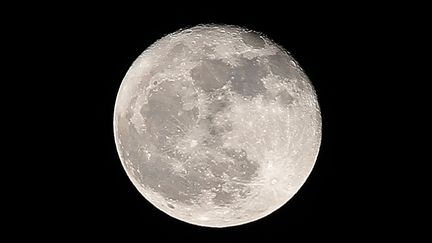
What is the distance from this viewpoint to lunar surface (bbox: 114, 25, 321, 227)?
481 centimetres

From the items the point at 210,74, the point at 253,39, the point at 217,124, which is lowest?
the point at 217,124

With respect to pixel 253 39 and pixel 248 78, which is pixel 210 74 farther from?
pixel 253 39

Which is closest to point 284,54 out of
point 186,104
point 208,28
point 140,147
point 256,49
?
point 256,49

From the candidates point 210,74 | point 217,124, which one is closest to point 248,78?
point 210,74

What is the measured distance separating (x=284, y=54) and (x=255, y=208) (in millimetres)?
1222

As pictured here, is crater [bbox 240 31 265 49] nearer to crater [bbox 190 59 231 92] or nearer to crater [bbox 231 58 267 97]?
crater [bbox 231 58 267 97]

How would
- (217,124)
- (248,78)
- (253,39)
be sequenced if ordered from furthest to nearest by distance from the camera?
(253,39) → (248,78) → (217,124)

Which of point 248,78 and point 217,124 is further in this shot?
point 248,78

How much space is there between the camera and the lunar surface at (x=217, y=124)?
4809mm

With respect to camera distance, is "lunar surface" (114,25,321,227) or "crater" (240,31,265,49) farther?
"crater" (240,31,265,49)

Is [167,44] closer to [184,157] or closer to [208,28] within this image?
[208,28]

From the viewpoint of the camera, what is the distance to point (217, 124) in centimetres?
478

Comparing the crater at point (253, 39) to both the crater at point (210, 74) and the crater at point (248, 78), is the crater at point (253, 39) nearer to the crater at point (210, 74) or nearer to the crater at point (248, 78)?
the crater at point (248, 78)

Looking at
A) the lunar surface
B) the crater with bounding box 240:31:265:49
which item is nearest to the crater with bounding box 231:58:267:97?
the lunar surface
